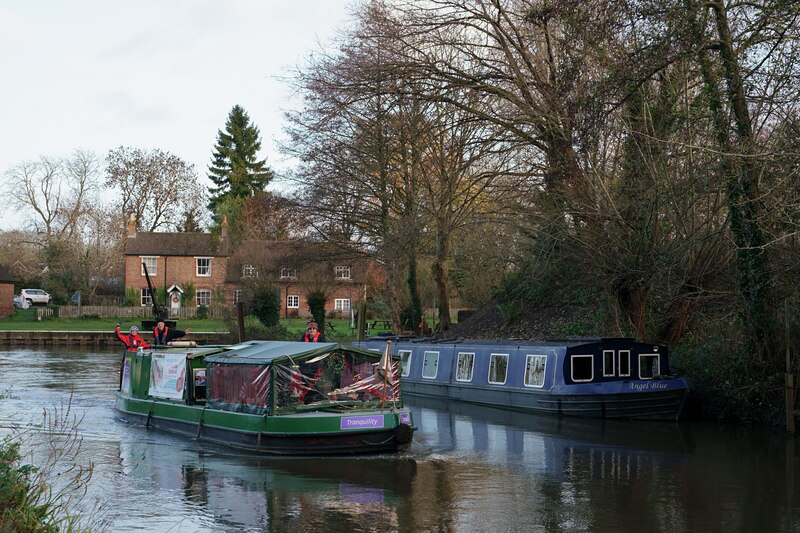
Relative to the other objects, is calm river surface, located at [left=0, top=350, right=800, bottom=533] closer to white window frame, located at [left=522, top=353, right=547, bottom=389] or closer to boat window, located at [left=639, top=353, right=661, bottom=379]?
white window frame, located at [left=522, top=353, right=547, bottom=389]

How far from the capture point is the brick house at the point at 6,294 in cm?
6093

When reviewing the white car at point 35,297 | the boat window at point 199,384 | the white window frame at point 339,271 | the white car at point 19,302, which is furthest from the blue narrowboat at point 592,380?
the white car at point 19,302

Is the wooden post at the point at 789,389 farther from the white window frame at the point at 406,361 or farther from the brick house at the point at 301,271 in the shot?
the brick house at the point at 301,271

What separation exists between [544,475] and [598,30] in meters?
9.02

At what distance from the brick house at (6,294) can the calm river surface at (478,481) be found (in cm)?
4275

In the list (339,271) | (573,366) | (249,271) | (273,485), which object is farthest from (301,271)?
(273,485)

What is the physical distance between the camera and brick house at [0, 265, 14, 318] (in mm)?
60931

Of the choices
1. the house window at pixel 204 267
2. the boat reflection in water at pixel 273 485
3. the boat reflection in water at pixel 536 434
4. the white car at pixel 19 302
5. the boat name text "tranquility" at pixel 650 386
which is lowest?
the boat reflection in water at pixel 273 485

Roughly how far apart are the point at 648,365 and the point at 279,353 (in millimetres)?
9679

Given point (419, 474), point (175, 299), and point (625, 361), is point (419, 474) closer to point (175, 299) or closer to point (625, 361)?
point (625, 361)

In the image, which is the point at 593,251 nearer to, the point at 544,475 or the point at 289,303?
the point at 544,475

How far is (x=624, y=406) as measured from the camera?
70.7 feet

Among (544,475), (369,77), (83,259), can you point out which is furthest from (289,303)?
(544,475)

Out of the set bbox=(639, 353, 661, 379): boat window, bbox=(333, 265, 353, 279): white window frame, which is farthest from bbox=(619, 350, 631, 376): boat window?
bbox=(333, 265, 353, 279): white window frame
